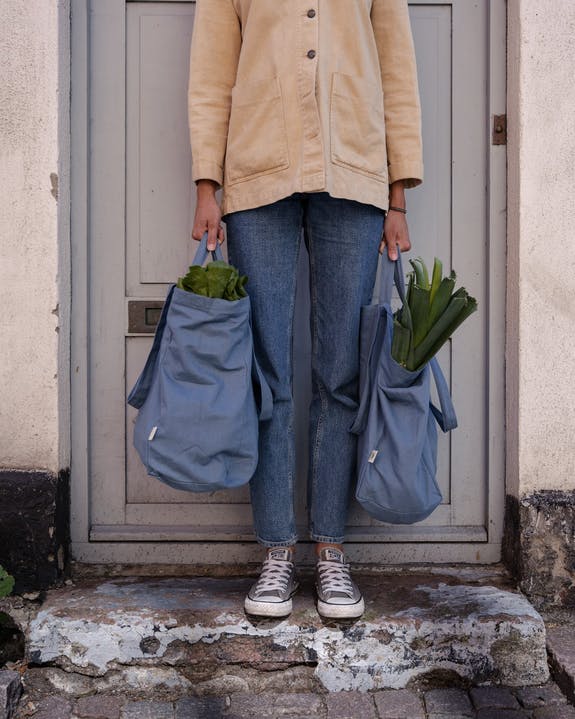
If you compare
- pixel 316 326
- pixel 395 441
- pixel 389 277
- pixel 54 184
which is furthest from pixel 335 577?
pixel 54 184

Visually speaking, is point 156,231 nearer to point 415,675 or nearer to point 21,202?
point 21,202

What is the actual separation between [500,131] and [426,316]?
899mm

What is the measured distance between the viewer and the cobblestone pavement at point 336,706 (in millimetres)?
2016

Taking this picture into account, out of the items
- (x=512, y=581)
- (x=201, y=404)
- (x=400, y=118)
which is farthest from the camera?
(x=512, y=581)

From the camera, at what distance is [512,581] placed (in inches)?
98.5

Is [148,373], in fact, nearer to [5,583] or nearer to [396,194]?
[5,583]

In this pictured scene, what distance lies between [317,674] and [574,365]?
1240 mm

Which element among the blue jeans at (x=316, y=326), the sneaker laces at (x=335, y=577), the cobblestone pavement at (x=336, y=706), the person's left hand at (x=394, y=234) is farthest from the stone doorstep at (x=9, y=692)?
the person's left hand at (x=394, y=234)

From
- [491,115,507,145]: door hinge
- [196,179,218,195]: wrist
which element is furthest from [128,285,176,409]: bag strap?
[491,115,507,145]: door hinge

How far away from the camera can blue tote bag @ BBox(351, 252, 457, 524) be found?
2086 mm

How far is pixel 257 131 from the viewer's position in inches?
86.7

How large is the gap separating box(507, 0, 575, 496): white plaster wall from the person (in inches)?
15.6

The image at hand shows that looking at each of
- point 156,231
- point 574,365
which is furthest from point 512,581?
point 156,231

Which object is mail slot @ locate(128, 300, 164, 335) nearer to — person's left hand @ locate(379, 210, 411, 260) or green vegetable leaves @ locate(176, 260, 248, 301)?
green vegetable leaves @ locate(176, 260, 248, 301)
